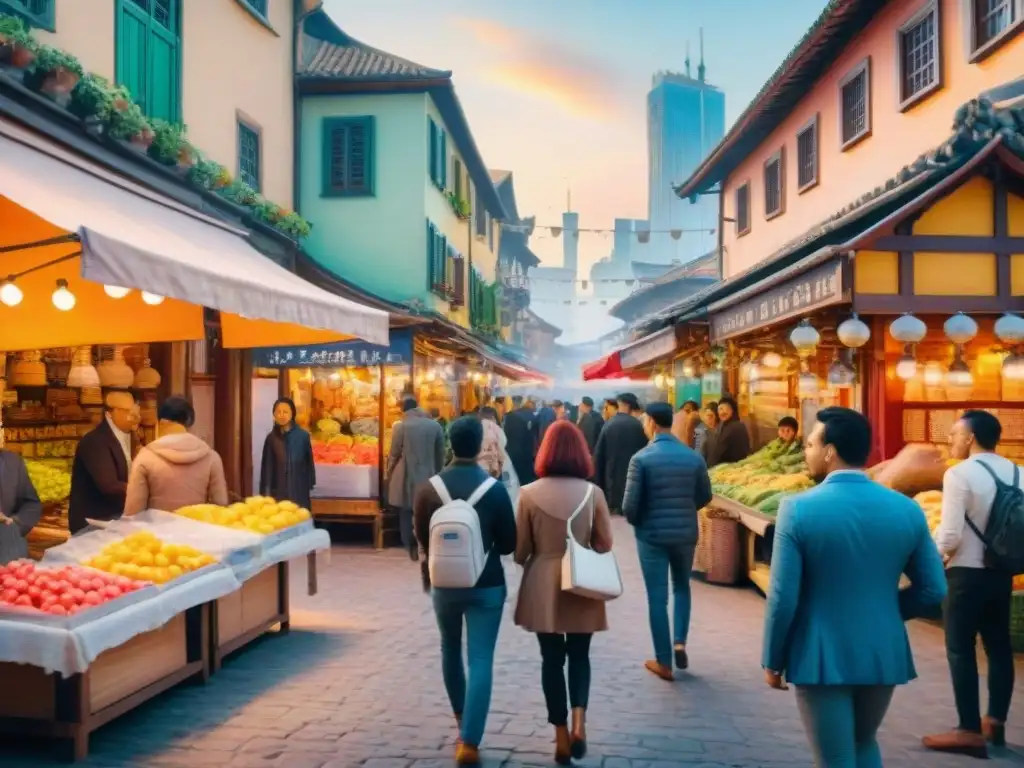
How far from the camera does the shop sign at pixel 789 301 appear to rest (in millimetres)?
8398

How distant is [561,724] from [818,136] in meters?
14.2

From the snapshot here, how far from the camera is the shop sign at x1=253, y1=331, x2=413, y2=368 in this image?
1364 cm

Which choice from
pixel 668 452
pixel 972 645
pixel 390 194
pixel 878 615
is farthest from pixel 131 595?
pixel 390 194

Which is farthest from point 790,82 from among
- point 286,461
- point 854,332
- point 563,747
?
point 563,747

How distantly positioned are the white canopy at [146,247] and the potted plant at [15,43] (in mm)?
537

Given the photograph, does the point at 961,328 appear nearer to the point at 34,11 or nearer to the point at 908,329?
the point at 908,329

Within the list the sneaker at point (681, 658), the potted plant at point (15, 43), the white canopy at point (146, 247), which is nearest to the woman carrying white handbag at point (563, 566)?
the sneaker at point (681, 658)

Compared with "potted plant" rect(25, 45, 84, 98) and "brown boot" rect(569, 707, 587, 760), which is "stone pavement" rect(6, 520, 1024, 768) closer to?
"brown boot" rect(569, 707, 587, 760)

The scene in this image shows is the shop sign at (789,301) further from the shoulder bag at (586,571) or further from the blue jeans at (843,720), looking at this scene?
the blue jeans at (843,720)

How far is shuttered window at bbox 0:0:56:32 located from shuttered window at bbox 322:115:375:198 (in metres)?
9.17

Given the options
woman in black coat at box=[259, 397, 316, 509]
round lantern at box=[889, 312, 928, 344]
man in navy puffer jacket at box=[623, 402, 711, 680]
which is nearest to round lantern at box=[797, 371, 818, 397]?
round lantern at box=[889, 312, 928, 344]

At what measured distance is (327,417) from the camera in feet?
53.5

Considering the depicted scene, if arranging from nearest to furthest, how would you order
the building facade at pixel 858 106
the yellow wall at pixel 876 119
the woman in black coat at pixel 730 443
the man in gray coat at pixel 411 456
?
1. the building facade at pixel 858 106
2. the yellow wall at pixel 876 119
3. the man in gray coat at pixel 411 456
4. the woman in black coat at pixel 730 443

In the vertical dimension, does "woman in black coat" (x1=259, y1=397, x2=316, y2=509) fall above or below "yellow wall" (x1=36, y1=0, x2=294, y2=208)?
below
